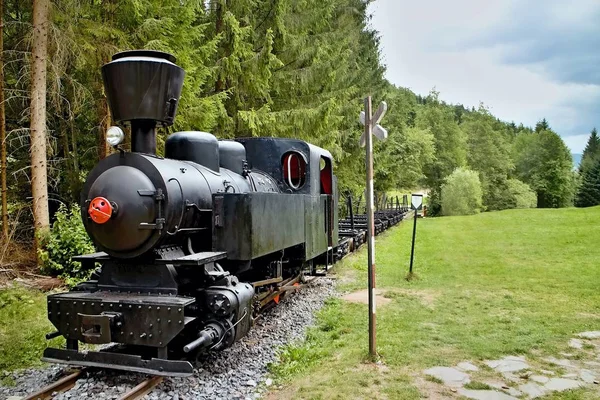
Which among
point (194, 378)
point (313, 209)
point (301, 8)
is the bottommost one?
point (194, 378)

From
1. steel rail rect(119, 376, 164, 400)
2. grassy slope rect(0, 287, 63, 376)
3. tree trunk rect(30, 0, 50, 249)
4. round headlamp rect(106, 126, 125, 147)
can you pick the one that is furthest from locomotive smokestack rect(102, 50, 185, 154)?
tree trunk rect(30, 0, 50, 249)

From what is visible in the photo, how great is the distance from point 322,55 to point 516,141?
71.1 m

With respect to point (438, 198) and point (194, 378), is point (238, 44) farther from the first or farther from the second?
point (438, 198)

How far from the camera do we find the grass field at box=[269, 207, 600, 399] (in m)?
4.66

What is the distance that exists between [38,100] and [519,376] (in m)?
8.89

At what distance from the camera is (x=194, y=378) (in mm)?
4723

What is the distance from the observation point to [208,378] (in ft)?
15.6

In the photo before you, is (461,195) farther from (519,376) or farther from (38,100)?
(519,376)

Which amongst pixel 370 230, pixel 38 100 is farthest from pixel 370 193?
pixel 38 100

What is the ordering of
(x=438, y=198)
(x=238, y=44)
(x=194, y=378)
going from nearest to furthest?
1. (x=194, y=378)
2. (x=238, y=44)
3. (x=438, y=198)

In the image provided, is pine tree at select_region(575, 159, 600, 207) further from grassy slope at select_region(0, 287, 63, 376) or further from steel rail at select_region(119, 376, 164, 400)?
steel rail at select_region(119, 376, 164, 400)

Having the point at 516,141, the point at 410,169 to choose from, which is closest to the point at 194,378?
the point at 410,169

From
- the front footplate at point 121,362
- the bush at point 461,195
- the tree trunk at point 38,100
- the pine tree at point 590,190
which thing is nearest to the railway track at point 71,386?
the front footplate at point 121,362

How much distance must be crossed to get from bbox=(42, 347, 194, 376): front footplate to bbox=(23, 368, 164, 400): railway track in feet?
0.47
